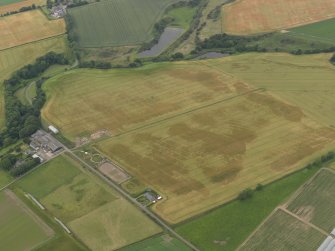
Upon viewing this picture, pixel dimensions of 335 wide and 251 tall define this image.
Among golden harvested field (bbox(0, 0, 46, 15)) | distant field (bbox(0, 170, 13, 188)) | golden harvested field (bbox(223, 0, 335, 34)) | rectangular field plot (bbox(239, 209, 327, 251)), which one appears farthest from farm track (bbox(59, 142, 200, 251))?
golden harvested field (bbox(0, 0, 46, 15))

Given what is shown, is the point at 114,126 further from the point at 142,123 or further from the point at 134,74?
the point at 134,74

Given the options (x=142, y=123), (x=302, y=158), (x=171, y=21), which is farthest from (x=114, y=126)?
(x=171, y=21)

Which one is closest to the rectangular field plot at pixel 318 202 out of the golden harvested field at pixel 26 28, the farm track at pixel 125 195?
the farm track at pixel 125 195

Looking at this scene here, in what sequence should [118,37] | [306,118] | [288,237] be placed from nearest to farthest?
[288,237], [306,118], [118,37]

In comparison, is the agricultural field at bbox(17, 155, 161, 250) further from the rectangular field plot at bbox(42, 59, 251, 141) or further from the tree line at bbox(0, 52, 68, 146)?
the tree line at bbox(0, 52, 68, 146)

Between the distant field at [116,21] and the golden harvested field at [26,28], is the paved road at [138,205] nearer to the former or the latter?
the distant field at [116,21]

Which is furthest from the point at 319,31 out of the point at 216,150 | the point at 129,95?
the point at 216,150

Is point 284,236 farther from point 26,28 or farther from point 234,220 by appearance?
point 26,28
